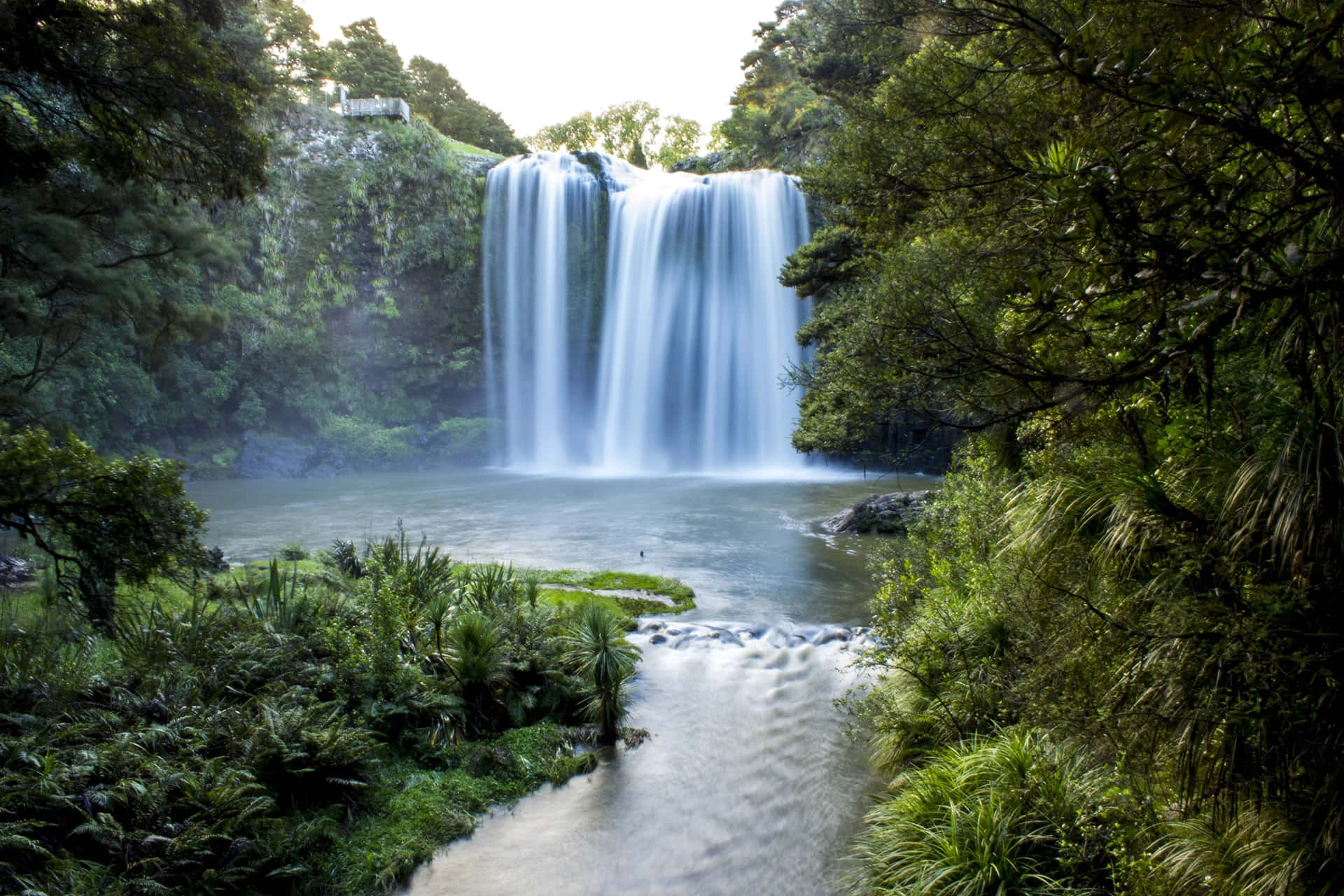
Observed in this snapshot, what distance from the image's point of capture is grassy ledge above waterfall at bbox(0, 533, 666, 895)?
4656 millimetres

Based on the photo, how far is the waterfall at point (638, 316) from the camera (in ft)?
111

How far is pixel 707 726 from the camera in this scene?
799 centimetres

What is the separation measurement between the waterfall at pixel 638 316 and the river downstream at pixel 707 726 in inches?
551

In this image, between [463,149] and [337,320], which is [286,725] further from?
[463,149]

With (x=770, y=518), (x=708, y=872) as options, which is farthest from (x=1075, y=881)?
(x=770, y=518)

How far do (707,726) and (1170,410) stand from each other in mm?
5350

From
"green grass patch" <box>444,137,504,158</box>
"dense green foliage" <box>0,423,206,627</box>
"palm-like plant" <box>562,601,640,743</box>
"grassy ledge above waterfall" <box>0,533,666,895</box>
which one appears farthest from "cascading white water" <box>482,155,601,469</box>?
"dense green foliage" <box>0,423,206,627</box>

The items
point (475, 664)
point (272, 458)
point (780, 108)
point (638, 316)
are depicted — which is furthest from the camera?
point (638, 316)

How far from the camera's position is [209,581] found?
1002cm

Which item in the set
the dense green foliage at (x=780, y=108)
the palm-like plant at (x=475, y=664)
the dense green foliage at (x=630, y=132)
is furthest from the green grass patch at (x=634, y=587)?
the dense green foliage at (x=630, y=132)

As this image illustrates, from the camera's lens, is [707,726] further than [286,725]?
Yes

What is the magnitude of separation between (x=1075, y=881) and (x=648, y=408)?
1319 inches

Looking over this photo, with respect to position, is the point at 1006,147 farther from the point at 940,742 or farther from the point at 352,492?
the point at 352,492

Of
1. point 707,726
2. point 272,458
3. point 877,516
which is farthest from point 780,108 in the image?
point 707,726
